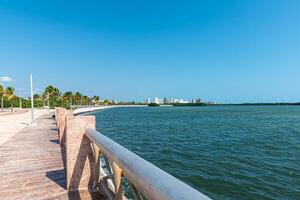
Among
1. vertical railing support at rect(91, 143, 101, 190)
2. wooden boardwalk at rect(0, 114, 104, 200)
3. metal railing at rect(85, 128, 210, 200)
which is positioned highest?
metal railing at rect(85, 128, 210, 200)

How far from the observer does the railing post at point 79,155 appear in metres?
3.16

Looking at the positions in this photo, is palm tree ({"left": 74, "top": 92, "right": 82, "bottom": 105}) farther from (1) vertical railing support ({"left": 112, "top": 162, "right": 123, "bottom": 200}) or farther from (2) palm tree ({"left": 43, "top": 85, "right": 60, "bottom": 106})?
(1) vertical railing support ({"left": 112, "top": 162, "right": 123, "bottom": 200})

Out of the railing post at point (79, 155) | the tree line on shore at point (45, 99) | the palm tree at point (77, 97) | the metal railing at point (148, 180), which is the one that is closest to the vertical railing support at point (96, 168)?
the railing post at point (79, 155)

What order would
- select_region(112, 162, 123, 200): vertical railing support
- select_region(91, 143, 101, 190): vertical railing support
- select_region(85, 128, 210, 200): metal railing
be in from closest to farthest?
select_region(85, 128, 210, 200): metal railing < select_region(112, 162, 123, 200): vertical railing support < select_region(91, 143, 101, 190): vertical railing support

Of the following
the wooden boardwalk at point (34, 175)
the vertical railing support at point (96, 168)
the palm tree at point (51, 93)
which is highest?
the palm tree at point (51, 93)

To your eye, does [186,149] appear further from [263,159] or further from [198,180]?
[198,180]

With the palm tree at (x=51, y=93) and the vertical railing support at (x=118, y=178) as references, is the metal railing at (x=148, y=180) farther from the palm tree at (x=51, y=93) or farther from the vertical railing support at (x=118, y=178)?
the palm tree at (x=51, y=93)

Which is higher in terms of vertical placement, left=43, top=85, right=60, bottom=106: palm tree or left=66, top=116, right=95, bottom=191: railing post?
left=43, top=85, right=60, bottom=106: palm tree

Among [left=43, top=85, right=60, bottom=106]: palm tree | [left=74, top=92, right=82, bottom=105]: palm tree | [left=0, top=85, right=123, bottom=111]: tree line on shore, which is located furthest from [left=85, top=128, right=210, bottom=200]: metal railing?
[left=74, top=92, right=82, bottom=105]: palm tree

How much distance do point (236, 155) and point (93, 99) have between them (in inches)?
6065

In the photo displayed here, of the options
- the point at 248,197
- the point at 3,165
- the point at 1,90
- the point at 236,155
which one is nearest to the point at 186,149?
the point at 236,155

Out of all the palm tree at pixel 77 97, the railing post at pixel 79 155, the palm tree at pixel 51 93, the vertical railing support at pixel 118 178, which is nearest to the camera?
the vertical railing support at pixel 118 178

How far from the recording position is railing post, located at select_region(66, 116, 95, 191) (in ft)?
10.4

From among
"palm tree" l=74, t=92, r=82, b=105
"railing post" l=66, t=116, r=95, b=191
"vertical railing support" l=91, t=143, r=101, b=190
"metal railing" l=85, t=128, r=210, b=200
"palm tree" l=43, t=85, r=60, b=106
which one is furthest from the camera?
"palm tree" l=74, t=92, r=82, b=105
